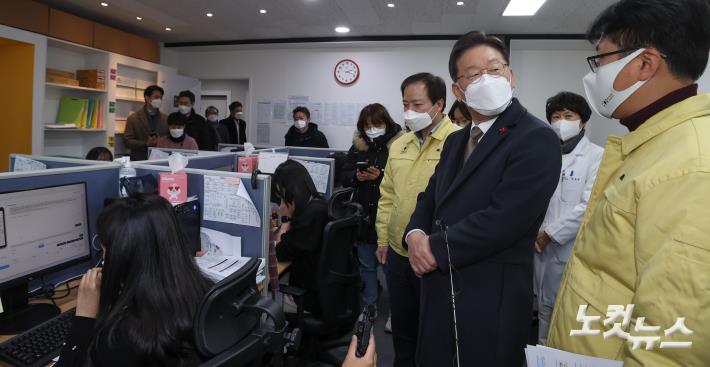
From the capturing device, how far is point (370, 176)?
9.19 feet

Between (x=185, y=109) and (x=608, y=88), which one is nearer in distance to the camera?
(x=608, y=88)

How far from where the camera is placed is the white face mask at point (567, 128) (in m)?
2.30

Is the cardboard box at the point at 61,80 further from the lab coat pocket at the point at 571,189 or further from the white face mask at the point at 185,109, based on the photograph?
the lab coat pocket at the point at 571,189

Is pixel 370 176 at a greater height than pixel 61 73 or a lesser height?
lesser

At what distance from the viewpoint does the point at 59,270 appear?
1558 mm

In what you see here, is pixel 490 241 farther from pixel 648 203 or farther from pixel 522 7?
pixel 522 7

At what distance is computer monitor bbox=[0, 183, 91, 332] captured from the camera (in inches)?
53.6

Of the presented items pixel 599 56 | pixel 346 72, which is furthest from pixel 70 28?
pixel 599 56

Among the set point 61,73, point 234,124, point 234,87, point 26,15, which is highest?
point 26,15

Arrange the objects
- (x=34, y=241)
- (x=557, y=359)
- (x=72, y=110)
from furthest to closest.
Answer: (x=72, y=110) → (x=34, y=241) → (x=557, y=359)

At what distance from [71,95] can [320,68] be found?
3503mm

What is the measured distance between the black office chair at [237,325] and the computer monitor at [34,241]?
82 centimetres

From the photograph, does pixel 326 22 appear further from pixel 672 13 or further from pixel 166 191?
pixel 672 13

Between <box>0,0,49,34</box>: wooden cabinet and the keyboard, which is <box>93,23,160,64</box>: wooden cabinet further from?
the keyboard
